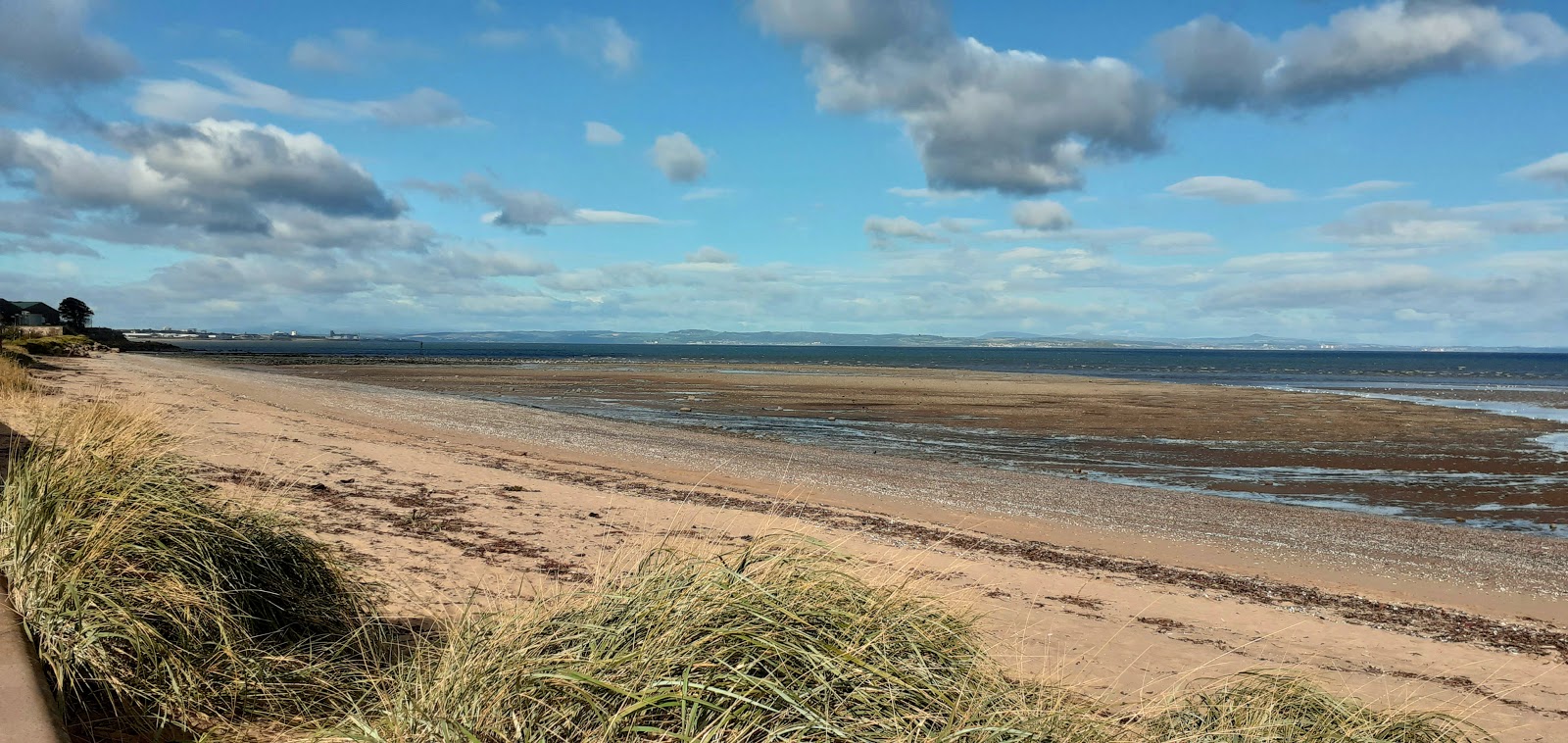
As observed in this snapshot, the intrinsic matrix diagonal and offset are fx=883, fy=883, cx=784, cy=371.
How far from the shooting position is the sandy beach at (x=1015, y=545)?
7.13 meters

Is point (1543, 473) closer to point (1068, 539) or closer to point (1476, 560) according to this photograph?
point (1476, 560)

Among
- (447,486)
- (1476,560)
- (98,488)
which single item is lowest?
(1476,560)

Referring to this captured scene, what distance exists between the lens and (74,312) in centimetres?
9669

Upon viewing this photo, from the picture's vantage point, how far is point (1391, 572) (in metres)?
11.7

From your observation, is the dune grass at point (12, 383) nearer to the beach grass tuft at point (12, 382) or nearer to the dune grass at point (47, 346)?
the beach grass tuft at point (12, 382)

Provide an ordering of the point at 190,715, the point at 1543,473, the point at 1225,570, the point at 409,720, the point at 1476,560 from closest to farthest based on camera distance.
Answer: the point at 409,720
the point at 190,715
the point at 1225,570
the point at 1476,560
the point at 1543,473

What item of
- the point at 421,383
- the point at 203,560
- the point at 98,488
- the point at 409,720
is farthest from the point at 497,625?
the point at 421,383

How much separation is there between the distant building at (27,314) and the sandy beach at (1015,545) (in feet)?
255

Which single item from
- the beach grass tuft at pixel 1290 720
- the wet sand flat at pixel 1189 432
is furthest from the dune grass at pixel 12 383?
the beach grass tuft at pixel 1290 720

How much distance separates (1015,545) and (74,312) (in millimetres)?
117529

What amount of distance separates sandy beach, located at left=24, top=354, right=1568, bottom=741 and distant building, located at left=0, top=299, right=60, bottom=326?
77.7 metres

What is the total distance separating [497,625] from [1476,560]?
14111mm

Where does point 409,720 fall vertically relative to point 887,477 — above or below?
above

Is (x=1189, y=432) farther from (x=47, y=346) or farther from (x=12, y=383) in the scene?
(x=47, y=346)
